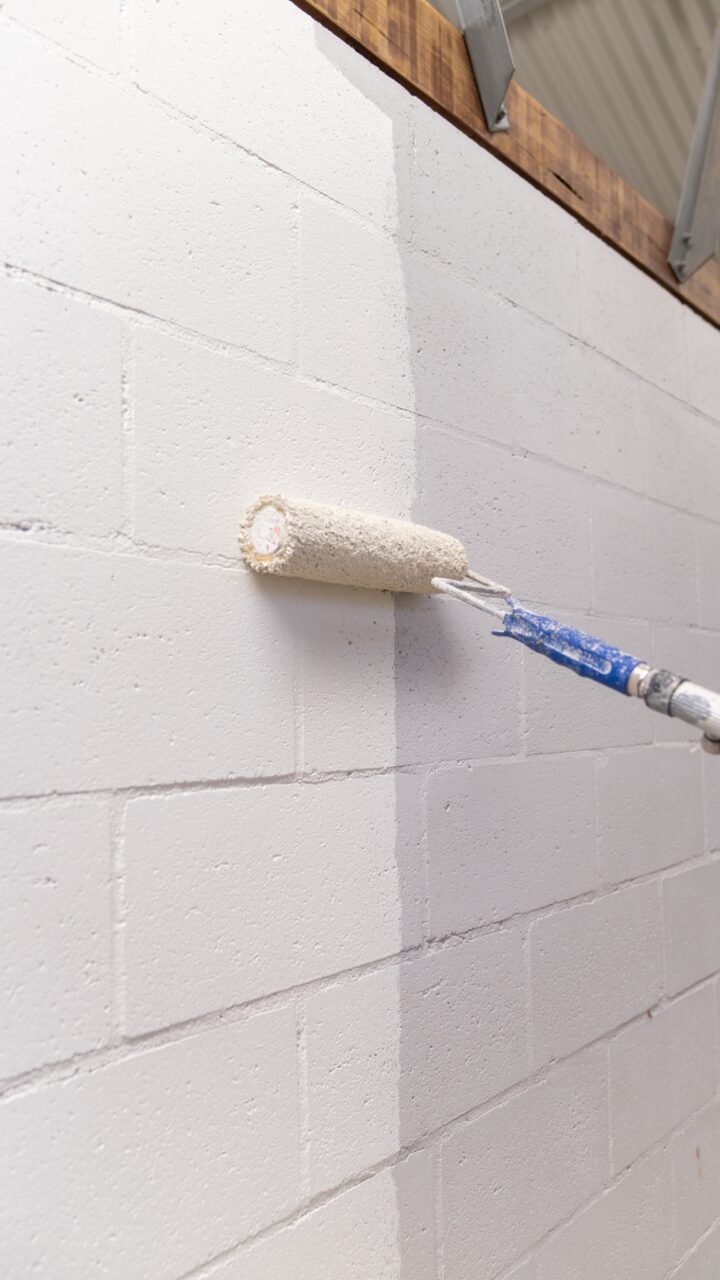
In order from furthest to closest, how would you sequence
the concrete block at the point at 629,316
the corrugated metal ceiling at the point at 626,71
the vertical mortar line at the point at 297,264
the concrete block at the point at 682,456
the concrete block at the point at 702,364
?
the corrugated metal ceiling at the point at 626,71
the concrete block at the point at 702,364
the concrete block at the point at 682,456
the concrete block at the point at 629,316
the vertical mortar line at the point at 297,264

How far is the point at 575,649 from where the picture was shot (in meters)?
0.80

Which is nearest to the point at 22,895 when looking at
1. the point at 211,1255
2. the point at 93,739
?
the point at 93,739

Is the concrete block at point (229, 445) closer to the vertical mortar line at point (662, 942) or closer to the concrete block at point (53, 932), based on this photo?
the concrete block at point (53, 932)

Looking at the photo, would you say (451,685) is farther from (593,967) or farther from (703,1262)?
(703,1262)

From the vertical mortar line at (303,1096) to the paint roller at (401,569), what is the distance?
395 millimetres

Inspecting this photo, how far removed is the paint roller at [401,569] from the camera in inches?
28.9

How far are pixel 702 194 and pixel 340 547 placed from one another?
110cm

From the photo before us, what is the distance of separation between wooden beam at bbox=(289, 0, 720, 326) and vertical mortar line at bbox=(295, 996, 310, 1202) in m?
1.00

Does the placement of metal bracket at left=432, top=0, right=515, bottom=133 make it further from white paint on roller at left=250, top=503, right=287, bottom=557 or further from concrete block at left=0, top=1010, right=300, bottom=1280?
concrete block at left=0, top=1010, right=300, bottom=1280

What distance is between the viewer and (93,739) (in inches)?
27.8

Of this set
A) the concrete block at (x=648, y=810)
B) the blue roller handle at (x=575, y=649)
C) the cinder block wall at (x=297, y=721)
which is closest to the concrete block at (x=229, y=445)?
the cinder block wall at (x=297, y=721)

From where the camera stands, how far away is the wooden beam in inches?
39.8

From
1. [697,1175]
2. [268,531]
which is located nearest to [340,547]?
[268,531]

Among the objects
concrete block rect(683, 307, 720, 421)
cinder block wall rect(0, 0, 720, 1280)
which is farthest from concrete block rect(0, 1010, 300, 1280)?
concrete block rect(683, 307, 720, 421)
